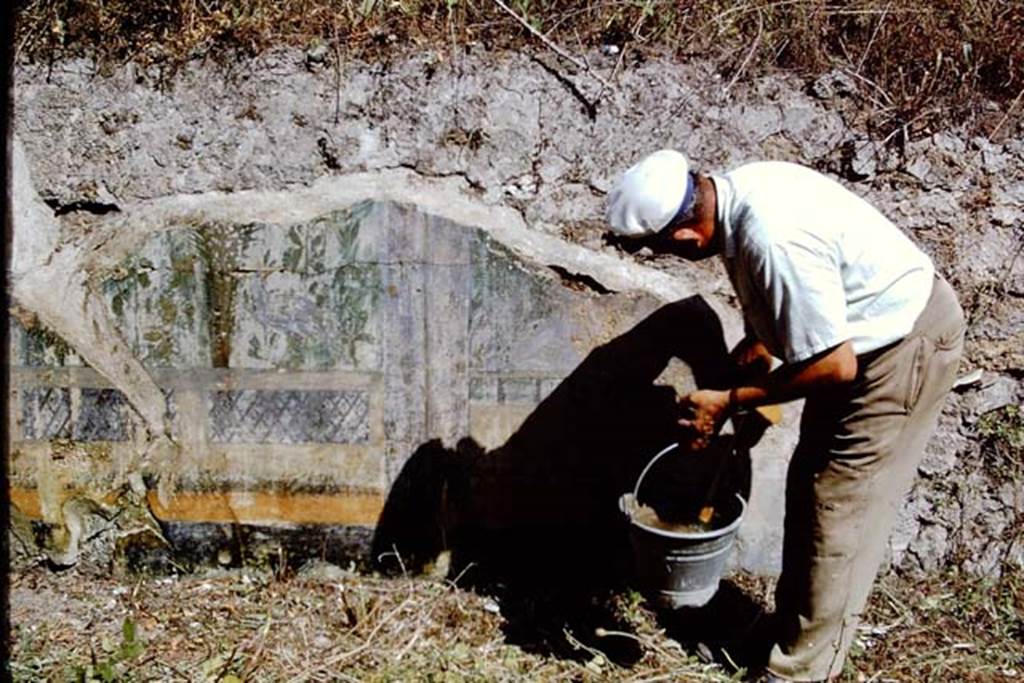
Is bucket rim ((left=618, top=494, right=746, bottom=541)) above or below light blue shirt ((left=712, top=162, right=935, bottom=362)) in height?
below

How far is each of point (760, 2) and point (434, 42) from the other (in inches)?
46.4

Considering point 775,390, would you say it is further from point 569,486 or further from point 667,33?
point 667,33

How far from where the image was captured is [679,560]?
10.5 feet

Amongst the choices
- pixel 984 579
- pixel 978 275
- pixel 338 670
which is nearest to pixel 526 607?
pixel 338 670

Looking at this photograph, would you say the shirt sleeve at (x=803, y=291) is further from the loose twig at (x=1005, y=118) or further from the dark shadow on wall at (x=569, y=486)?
the loose twig at (x=1005, y=118)

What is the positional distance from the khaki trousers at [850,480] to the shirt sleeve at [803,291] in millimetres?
301

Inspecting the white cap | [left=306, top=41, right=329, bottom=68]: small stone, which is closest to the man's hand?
the white cap

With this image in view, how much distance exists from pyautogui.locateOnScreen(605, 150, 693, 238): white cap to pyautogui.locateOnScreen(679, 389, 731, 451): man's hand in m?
0.53

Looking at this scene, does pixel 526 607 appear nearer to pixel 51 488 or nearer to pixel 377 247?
pixel 377 247

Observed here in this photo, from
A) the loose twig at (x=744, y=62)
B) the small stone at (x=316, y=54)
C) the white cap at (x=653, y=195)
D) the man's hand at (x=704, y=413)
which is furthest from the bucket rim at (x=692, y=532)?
the small stone at (x=316, y=54)

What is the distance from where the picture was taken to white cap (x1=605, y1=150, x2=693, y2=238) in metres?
2.75

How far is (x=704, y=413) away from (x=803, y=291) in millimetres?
538

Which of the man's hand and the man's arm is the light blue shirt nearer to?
the man's arm

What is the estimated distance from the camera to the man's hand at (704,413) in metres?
3.00
